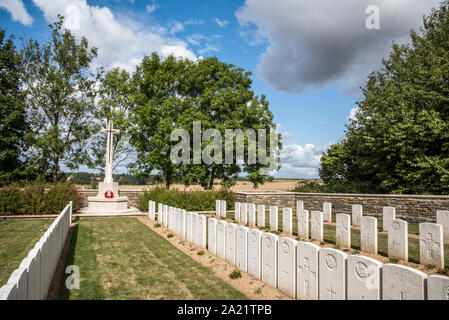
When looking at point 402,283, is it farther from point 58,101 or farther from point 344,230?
point 58,101

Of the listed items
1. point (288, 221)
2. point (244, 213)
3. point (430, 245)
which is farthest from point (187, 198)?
point (430, 245)

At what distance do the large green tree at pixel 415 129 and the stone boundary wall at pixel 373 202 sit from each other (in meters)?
2.25

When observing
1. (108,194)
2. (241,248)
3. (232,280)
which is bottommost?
(232,280)

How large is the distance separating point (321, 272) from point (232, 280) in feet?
6.52

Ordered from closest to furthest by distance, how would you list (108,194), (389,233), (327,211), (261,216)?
(389,233), (261,216), (327,211), (108,194)

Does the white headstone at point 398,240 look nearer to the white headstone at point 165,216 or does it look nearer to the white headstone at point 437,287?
the white headstone at point 437,287

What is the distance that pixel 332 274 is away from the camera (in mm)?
3996

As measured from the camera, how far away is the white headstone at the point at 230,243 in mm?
6441

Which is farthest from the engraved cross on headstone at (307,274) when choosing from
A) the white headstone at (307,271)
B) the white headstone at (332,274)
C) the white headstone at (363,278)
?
the white headstone at (363,278)

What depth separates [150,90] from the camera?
27297 millimetres

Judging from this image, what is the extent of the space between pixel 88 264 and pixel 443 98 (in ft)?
54.1
